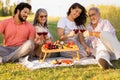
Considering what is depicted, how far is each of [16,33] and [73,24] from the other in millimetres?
1203

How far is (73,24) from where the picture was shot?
7988 mm

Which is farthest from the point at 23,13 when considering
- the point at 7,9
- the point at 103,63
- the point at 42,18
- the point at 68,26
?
the point at 7,9

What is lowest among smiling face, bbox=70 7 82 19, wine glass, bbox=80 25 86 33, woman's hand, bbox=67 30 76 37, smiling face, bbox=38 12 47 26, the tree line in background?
the tree line in background

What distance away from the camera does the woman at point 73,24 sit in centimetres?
785

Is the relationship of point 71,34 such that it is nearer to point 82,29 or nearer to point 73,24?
point 82,29

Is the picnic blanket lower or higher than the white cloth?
lower

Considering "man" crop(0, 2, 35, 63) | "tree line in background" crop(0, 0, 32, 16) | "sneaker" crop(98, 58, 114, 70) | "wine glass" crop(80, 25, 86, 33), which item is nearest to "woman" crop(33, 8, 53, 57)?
"man" crop(0, 2, 35, 63)

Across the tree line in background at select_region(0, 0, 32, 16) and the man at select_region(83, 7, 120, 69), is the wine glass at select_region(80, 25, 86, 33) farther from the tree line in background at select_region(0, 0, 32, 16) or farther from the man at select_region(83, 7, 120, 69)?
the tree line in background at select_region(0, 0, 32, 16)

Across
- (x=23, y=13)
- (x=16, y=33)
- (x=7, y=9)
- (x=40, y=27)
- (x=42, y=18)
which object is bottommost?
(x=7, y=9)

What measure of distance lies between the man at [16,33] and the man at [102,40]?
1.23m

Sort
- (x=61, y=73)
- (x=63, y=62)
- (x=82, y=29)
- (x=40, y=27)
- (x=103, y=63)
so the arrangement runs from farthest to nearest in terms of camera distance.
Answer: (x=40, y=27)
(x=82, y=29)
(x=63, y=62)
(x=103, y=63)
(x=61, y=73)

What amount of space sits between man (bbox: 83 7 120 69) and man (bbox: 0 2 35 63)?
1.23 metres

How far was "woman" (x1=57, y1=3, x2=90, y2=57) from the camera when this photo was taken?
785 centimetres

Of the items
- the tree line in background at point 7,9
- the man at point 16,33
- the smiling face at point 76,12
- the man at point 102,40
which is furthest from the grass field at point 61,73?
the tree line in background at point 7,9
